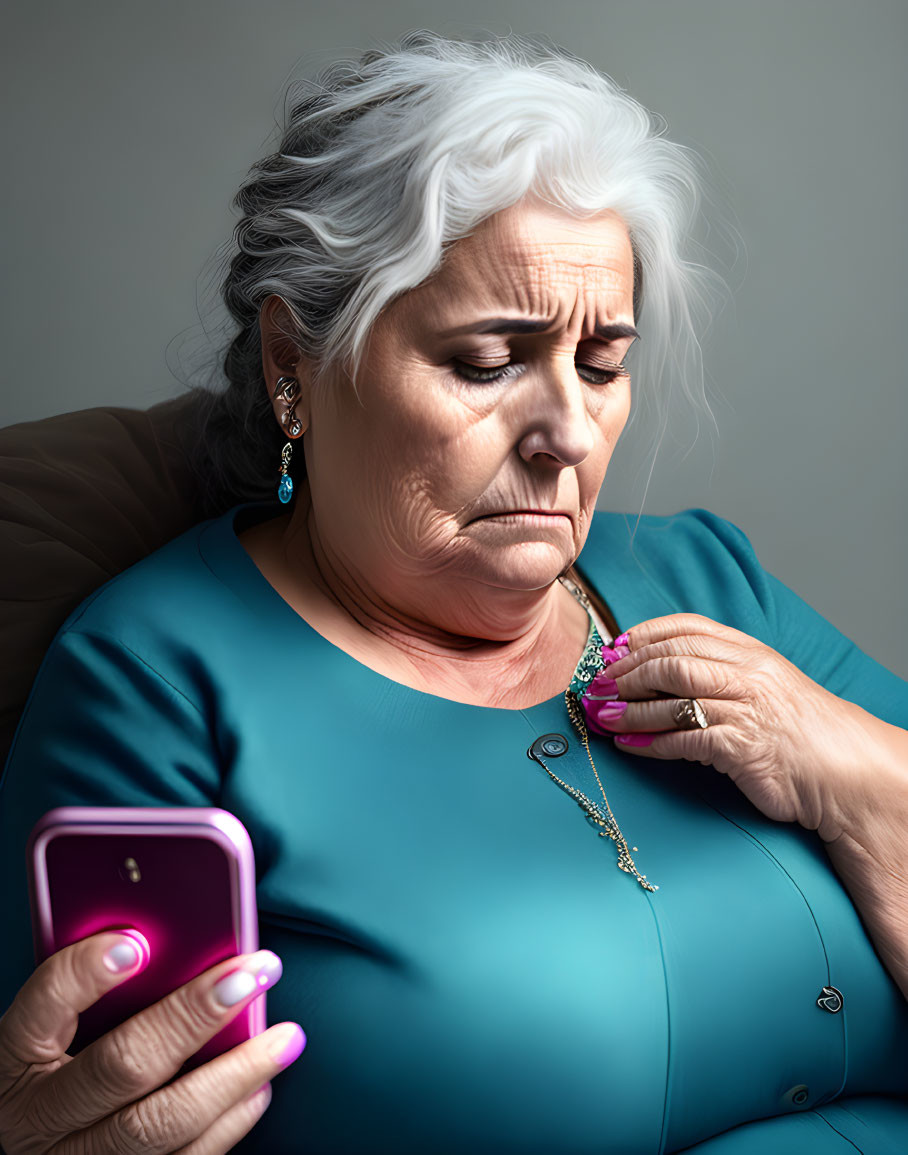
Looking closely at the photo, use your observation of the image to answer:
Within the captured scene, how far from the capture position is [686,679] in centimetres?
110

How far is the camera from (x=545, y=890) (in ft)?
3.27

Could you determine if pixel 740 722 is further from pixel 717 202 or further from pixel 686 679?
pixel 717 202

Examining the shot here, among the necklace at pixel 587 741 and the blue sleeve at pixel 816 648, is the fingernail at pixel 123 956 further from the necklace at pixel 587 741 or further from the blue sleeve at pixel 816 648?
the blue sleeve at pixel 816 648

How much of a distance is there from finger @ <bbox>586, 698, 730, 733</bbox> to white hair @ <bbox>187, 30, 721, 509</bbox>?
0.46 metres

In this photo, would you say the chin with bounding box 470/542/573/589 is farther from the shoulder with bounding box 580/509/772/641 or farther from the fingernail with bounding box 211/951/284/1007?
the fingernail with bounding box 211/951/284/1007

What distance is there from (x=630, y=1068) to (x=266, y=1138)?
351 mm

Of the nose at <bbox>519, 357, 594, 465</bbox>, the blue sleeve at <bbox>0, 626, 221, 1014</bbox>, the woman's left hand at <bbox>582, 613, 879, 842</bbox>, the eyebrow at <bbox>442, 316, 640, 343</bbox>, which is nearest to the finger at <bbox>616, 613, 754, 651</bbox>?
the woman's left hand at <bbox>582, 613, 879, 842</bbox>

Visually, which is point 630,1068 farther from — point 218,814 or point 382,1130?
point 218,814

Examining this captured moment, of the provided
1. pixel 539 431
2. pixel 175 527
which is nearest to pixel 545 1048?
pixel 539 431

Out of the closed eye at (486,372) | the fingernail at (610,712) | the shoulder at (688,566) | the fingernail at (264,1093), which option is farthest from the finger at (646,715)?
the fingernail at (264,1093)

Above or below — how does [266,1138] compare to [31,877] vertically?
below

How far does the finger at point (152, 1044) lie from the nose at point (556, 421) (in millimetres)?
547

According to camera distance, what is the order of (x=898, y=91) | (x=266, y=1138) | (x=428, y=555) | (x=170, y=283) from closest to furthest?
1. (x=266, y=1138)
2. (x=428, y=555)
3. (x=170, y=283)
4. (x=898, y=91)

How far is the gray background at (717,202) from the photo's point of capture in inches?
67.9
